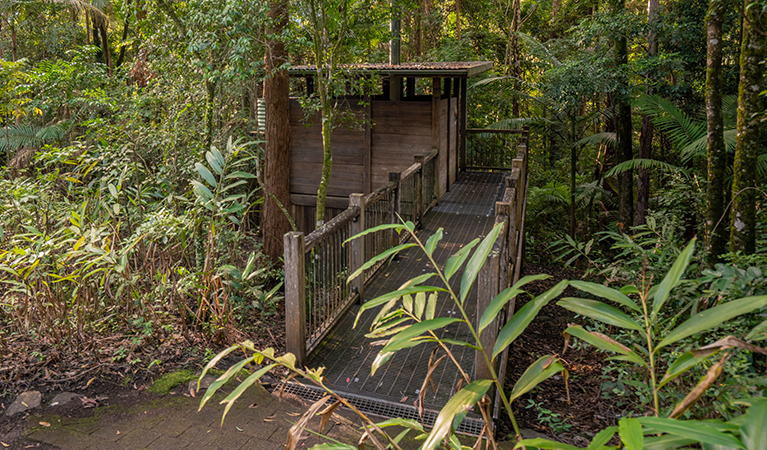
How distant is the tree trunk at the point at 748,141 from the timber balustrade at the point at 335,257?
349cm

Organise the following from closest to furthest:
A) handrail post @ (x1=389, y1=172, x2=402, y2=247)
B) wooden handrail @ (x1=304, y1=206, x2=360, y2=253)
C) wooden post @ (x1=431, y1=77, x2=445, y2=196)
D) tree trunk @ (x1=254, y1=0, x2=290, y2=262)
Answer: wooden handrail @ (x1=304, y1=206, x2=360, y2=253) < handrail post @ (x1=389, y1=172, x2=402, y2=247) < tree trunk @ (x1=254, y1=0, x2=290, y2=262) < wooden post @ (x1=431, y1=77, x2=445, y2=196)

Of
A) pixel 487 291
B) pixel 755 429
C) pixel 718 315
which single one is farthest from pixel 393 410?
pixel 755 429

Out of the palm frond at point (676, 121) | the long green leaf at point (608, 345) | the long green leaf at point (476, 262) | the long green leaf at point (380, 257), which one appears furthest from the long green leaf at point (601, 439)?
the palm frond at point (676, 121)

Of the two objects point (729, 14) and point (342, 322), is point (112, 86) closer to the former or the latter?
point (342, 322)

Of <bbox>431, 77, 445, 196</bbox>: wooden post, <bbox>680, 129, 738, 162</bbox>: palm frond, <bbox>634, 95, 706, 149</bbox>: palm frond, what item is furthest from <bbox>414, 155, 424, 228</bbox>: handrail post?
<bbox>680, 129, 738, 162</bbox>: palm frond

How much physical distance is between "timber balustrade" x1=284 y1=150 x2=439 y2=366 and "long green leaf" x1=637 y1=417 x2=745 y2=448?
9.85 ft

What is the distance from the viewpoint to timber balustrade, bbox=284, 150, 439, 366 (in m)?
4.79

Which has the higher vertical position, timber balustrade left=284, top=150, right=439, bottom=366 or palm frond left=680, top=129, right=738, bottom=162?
palm frond left=680, top=129, right=738, bottom=162

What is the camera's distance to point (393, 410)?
4.33 metres

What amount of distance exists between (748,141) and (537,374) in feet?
16.9

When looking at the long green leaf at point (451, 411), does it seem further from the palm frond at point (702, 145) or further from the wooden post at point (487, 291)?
the palm frond at point (702, 145)

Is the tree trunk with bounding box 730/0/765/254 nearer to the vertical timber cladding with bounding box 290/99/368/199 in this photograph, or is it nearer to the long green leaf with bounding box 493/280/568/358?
the long green leaf with bounding box 493/280/568/358

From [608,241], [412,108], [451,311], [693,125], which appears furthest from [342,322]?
[608,241]

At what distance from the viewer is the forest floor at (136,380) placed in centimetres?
434
